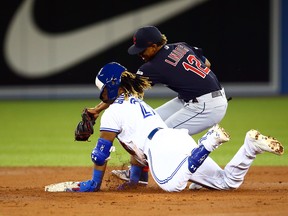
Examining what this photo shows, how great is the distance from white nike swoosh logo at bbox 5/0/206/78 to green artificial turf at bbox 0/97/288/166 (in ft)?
3.38

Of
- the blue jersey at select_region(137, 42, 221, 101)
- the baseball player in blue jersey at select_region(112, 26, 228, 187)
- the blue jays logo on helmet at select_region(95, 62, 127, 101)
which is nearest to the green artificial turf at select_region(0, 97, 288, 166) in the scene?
the baseball player in blue jersey at select_region(112, 26, 228, 187)

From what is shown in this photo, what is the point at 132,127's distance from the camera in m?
7.34

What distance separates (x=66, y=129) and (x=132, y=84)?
7.50 metres

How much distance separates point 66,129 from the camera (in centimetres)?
1489

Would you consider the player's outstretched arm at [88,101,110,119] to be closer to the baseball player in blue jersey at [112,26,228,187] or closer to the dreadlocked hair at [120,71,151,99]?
the dreadlocked hair at [120,71,151,99]

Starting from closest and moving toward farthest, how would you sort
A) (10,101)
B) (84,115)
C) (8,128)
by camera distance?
(84,115)
(8,128)
(10,101)

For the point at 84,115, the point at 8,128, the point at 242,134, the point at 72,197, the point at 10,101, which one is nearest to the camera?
the point at 72,197

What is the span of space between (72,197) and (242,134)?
277 inches

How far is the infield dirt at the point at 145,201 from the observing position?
20.7 feet

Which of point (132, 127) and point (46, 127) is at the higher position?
point (132, 127)

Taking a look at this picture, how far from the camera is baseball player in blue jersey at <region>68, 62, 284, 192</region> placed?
708 cm

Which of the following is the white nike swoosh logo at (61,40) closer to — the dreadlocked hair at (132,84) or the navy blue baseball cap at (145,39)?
the navy blue baseball cap at (145,39)

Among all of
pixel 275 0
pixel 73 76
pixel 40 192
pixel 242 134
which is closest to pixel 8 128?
pixel 242 134

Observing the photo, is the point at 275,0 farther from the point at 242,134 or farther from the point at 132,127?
the point at 132,127
